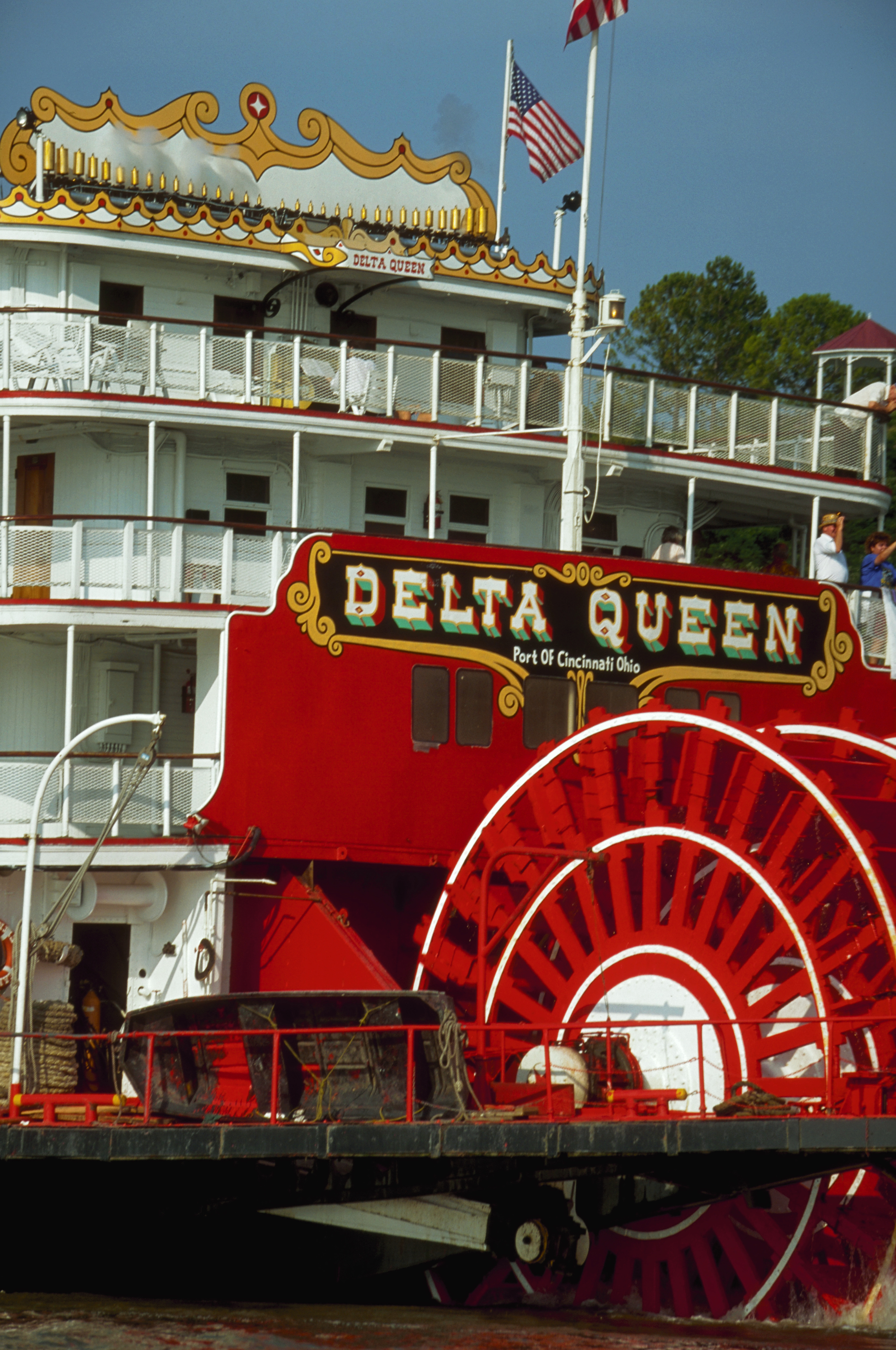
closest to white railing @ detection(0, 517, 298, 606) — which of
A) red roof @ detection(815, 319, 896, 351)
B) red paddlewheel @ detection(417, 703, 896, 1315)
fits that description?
red paddlewheel @ detection(417, 703, 896, 1315)

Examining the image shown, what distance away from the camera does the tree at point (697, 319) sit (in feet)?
153

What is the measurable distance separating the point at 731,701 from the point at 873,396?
417cm

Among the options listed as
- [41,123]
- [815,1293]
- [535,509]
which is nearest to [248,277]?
[41,123]

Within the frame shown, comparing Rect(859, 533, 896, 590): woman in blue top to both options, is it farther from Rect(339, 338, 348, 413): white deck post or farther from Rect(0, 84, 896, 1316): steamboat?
Rect(339, 338, 348, 413): white deck post

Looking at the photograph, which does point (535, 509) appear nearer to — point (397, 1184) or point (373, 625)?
point (373, 625)

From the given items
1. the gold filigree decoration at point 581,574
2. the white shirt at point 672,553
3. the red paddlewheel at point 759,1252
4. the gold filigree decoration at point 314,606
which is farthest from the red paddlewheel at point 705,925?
the white shirt at point 672,553

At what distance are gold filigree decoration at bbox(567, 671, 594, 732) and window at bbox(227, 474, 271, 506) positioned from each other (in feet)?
11.2

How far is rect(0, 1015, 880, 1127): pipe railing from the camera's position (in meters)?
12.2

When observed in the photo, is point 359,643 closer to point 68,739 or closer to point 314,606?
Answer: point 314,606

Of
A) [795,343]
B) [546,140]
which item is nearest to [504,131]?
[546,140]

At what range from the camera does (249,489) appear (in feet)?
58.9

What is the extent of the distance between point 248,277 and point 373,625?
4.53m

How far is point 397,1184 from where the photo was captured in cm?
1252

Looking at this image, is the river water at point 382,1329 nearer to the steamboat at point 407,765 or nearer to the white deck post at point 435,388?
the steamboat at point 407,765
